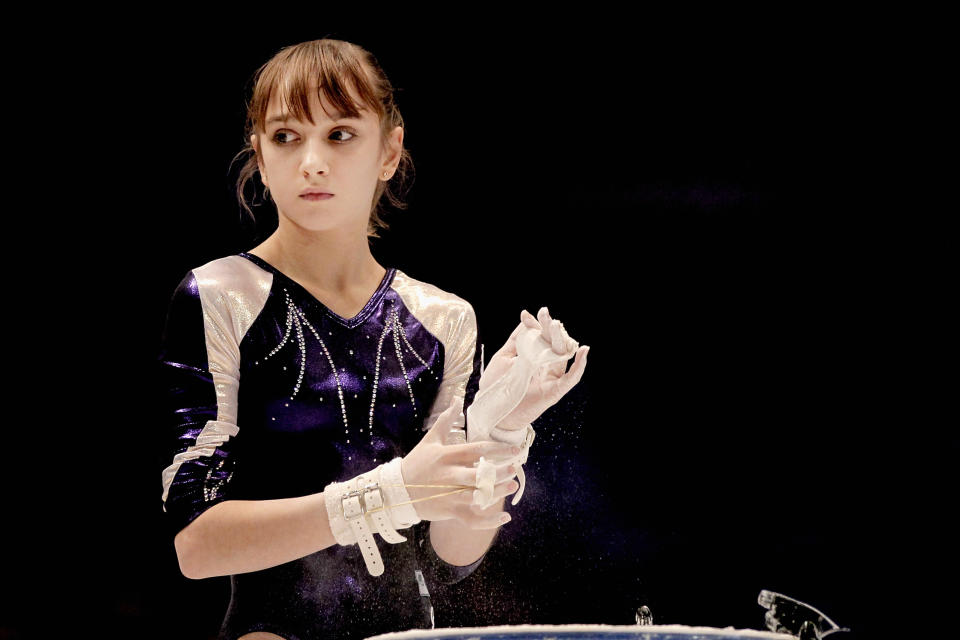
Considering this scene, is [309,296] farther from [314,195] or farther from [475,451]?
[475,451]

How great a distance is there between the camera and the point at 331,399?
105 cm

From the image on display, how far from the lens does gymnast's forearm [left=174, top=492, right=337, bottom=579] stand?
36.9 inches

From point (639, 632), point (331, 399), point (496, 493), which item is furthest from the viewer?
point (331, 399)

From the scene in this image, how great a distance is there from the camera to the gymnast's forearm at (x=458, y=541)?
1.10 metres

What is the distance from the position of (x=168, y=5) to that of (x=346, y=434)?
684 millimetres

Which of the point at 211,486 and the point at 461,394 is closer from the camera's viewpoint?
the point at 211,486

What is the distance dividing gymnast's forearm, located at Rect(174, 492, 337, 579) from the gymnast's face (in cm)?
33

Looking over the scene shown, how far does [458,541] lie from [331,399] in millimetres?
221

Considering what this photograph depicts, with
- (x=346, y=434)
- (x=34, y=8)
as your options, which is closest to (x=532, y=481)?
(x=346, y=434)

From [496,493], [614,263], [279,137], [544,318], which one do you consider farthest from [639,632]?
[614,263]

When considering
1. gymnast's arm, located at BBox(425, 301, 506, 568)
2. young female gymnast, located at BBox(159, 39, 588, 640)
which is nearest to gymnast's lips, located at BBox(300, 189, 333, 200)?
young female gymnast, located at BBox(159, 39, 588, 640)

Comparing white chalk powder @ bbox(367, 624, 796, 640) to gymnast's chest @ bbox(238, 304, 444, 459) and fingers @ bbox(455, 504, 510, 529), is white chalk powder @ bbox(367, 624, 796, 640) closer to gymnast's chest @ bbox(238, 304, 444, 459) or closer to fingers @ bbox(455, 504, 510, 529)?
fingers @ bbox(455, 504, 510, 529)

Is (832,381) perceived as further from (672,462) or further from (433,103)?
(433,103)

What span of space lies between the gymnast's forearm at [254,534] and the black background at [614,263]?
A: 1.29ft
